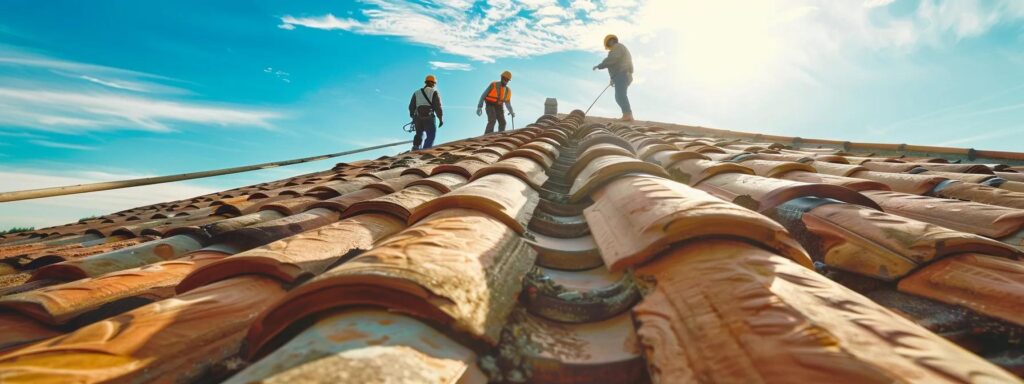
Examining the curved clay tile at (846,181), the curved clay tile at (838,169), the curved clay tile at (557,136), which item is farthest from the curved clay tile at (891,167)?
the curved clay tile at (557,136)

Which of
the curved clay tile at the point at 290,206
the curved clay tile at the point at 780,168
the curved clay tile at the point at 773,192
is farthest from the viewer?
the curved clay tile at the point at 290,206

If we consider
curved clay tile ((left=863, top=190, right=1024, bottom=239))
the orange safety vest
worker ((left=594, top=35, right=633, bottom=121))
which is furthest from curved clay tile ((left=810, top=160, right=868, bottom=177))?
the orange safety vest

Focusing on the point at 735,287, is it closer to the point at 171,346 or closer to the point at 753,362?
the point at 753,362

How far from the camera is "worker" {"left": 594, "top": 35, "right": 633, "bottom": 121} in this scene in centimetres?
914

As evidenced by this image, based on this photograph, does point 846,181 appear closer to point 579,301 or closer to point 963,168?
point 579,301

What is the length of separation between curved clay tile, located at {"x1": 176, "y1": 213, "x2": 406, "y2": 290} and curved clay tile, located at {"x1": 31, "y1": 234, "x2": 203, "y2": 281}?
3.07ft

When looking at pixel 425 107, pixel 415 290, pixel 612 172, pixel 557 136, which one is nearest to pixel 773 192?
pixel 612 172

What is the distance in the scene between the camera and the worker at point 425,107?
880 cm

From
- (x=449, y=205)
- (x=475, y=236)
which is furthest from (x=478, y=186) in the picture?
(x=475, y=236)

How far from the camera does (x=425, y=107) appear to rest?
8797 millimetres

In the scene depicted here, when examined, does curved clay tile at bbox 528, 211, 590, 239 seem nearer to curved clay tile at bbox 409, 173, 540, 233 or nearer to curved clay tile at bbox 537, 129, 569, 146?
curved clay tile at bbox 409, 173, 540, 233

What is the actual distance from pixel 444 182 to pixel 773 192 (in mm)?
1561

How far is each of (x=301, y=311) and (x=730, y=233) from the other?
971mm

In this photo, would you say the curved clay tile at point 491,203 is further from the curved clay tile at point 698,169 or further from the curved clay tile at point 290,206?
the curved clay tile at point 290,206
